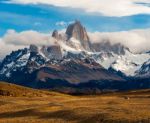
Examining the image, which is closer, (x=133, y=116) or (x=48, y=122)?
(x=133, y=116)

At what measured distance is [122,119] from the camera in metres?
79.7

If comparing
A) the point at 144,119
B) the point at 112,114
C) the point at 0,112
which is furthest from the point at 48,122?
the point at 0,112

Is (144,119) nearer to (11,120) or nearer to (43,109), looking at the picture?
(11,120)

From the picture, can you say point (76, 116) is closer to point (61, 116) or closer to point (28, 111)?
point (61, 116)

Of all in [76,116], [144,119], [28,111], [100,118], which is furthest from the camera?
[28,111]

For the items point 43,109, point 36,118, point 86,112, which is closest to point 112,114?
point 86,112

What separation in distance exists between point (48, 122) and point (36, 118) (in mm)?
8946

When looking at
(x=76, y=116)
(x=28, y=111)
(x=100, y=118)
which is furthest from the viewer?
(x=28, y=111)

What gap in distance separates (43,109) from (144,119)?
122ft

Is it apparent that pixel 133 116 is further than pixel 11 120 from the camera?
No

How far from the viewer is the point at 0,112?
112750 millimetres

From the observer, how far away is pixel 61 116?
9550cm

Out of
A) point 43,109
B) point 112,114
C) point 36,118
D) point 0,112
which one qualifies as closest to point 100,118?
point 112,114

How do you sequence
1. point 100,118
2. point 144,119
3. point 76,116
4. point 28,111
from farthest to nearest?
point 28,111 < point 76,116 < point 100,118 < point 144,119
